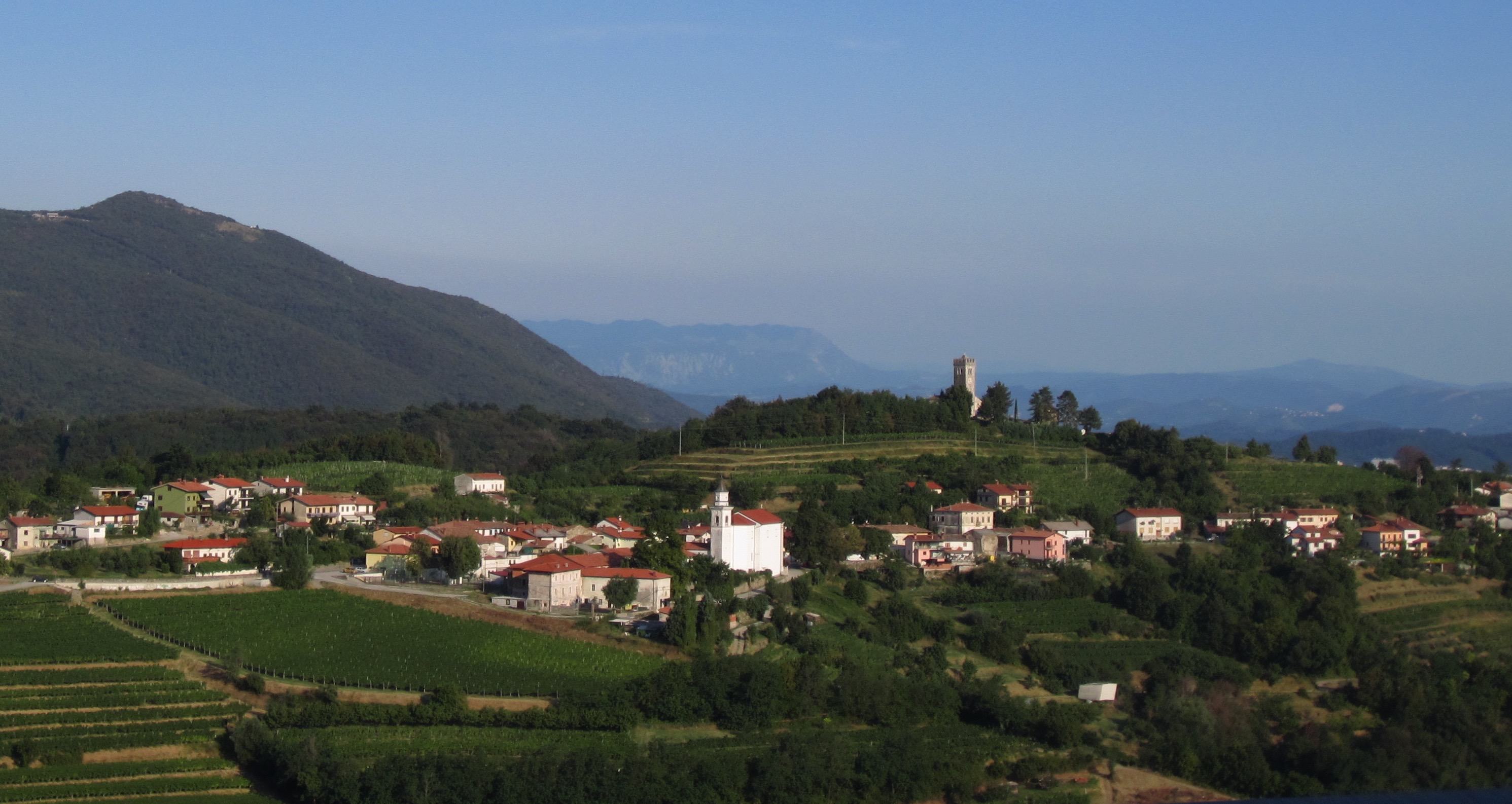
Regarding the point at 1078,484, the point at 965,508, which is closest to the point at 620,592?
the point at 965,508

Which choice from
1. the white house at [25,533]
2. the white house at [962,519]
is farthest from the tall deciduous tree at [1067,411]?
the white house at [25,533]

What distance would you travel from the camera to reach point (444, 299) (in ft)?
553

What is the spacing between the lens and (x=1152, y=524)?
3919 centimetres

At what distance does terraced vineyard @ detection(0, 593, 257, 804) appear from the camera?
19.8 meters

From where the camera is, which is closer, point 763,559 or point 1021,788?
point 1021,788

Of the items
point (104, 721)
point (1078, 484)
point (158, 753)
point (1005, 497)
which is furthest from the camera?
point (1078, 484)

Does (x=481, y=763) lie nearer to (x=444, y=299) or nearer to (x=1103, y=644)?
(x=1103, y=644)

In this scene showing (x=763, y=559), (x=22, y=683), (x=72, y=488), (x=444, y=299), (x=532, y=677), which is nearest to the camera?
(x=22, y=683)

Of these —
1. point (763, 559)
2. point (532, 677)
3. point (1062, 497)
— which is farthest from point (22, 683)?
point (1062, 497)

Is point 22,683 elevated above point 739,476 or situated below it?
below

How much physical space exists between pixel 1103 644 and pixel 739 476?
1588 cm

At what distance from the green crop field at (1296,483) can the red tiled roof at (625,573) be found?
1995cm

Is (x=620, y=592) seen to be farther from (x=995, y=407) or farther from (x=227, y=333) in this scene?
(x=227, y=333)

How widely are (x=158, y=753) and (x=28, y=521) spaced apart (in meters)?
15.2
